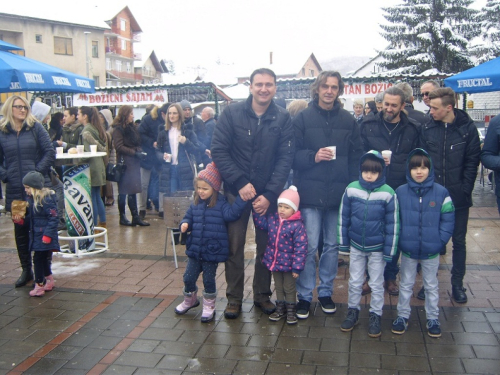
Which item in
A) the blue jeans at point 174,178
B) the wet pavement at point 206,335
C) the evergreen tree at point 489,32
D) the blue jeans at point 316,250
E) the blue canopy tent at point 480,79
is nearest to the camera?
the wet pavement at point 206,335

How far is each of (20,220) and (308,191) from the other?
3059mm

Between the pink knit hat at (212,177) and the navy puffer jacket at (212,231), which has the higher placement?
the pink knit hat at (212,177)

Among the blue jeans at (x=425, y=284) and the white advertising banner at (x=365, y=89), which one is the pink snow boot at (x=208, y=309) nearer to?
the blue jeans at (x=425, y=284)

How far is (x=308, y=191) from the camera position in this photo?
4602 mm

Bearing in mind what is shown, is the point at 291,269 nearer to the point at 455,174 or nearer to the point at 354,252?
the point at 354,252

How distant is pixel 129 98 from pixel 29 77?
7924mm

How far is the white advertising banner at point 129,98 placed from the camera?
46.7 feet

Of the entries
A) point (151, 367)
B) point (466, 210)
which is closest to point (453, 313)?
point (466, 210)

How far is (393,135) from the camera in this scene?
4.92 meters

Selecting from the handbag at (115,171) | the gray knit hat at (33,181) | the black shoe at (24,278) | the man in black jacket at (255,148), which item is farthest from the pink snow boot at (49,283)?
the handbag at (115,171)

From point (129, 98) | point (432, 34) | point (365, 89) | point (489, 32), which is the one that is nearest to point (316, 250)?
point (365, 89)

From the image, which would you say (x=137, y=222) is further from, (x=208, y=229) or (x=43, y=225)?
(x=208, y=229)

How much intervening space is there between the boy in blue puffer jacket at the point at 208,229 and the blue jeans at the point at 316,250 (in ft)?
2.08

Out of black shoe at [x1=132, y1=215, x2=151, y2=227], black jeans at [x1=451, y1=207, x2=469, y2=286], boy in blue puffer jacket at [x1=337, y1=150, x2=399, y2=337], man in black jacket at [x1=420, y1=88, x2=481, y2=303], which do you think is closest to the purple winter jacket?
boy in blue puffer jacket at [x1=337, y1=150, x2=399, y2=337]
